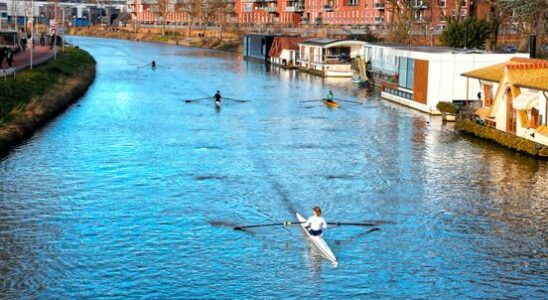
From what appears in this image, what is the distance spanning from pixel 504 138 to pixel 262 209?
19.2 meters

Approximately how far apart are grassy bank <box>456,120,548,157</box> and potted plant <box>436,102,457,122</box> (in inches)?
134

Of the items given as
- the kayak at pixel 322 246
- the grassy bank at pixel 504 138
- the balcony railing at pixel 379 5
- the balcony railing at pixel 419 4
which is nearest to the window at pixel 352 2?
the balcony railing at pixel 379 5

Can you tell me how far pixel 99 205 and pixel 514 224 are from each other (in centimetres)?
1602

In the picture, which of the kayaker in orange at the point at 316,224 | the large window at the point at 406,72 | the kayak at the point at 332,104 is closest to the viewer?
the kayaker in orange at the point at 316,224

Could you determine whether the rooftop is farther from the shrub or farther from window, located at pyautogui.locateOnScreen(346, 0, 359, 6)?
window, located at pyautogui.locateOnScreen(346, 0, 359, 6)

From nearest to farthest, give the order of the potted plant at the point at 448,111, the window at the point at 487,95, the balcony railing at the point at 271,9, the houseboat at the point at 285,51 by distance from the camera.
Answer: the window at the point at 487,95 → the potted plant at the point at 448,111 → the houseboat at the point at 285,51 → the balcony railing at the point at 271,9

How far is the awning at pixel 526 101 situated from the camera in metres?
44.2

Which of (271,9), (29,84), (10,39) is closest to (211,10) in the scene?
(271,9)

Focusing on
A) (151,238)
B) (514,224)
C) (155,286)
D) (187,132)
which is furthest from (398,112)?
(155,286)

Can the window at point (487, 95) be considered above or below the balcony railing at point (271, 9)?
below

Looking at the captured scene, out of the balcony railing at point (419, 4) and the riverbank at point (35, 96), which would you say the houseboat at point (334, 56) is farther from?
the riverbank at point (35, 96)

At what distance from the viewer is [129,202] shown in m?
33.4

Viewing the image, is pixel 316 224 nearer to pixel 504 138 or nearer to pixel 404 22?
pixel 504 138

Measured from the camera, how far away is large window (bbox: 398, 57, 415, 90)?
65.2 metres
